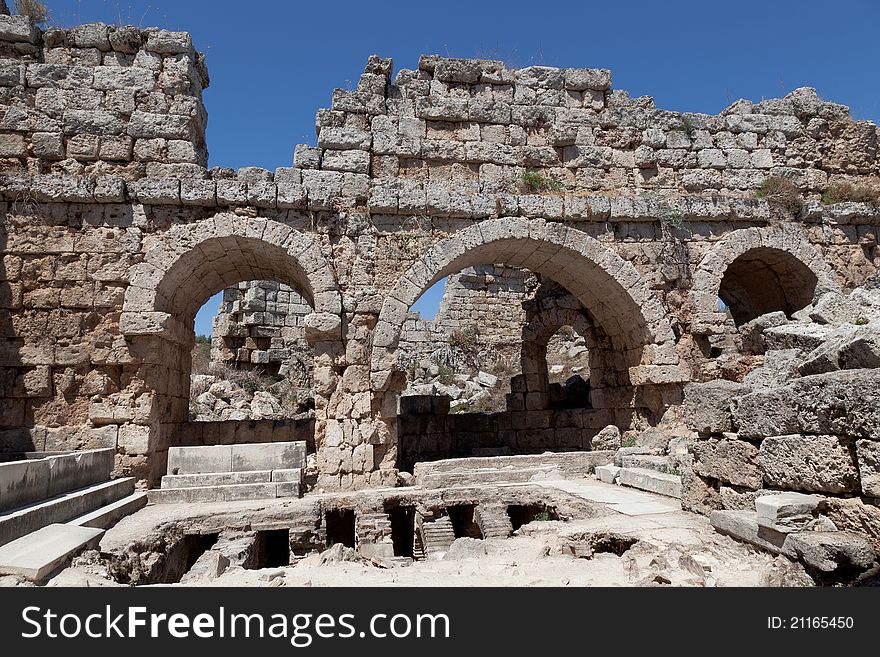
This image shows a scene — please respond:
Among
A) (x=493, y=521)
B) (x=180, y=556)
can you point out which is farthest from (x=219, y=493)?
(x=493, y=521)

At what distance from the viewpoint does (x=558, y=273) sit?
34.2ft

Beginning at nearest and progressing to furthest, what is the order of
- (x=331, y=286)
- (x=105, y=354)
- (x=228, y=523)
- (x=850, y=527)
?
(x=850, y=527) < (x=228, y=523) < (x=105, y=354) < (x=331, y=286)

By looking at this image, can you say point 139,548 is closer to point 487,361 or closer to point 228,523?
point 228,523

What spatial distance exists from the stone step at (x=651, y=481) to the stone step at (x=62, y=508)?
6.29 metres

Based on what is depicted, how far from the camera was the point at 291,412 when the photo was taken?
14.8 m

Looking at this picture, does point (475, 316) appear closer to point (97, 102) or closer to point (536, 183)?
point (536, 183)

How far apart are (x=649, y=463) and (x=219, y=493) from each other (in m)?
5.77

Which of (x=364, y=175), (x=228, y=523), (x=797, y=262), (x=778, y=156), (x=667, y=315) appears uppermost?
(x=778, y=156)

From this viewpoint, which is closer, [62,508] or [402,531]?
[62,508]

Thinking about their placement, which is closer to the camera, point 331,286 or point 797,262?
point 331,286
